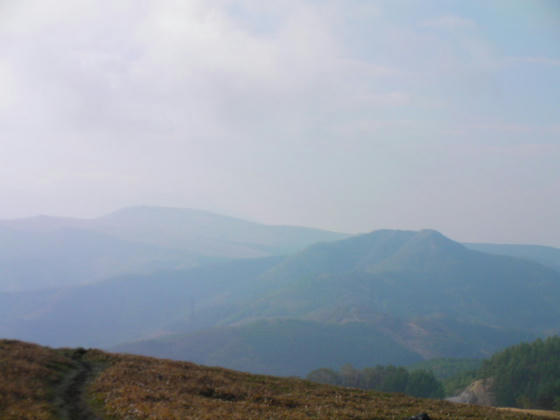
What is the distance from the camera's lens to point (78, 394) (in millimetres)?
29047

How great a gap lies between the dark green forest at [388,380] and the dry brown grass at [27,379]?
12090 centimetres

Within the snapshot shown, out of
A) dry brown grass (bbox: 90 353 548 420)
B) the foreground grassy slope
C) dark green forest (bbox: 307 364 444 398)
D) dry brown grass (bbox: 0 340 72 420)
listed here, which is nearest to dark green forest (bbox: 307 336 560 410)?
dark green forest (bbox: 307 364 444 398)

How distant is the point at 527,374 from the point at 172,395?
177m

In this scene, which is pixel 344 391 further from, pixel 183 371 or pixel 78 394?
pixel 78 394

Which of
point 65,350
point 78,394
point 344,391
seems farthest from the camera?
point 65,350

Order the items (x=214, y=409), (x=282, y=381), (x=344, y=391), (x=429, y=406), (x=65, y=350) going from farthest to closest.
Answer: (x=65, y=350), (x=282, y=381), (x=344, y=391), (x=429, y=406), (x=214, y=409)

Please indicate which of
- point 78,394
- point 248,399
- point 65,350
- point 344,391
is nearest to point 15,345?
point 65,350

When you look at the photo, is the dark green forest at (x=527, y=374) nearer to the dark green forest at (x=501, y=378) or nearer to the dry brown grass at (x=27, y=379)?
the dark green forest at (x=501, y=378)

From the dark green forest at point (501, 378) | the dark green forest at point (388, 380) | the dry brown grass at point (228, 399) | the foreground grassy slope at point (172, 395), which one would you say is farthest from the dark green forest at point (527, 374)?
the foreground grassy slope at point (172, 395)

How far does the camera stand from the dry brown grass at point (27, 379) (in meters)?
23.3

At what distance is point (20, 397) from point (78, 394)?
4095 mm

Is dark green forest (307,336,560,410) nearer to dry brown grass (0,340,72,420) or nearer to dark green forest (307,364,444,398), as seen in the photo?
dark green forest (307,364,444,398)

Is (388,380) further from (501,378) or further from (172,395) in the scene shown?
(172,395)

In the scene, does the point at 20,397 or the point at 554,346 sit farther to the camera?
the point at 554,346
